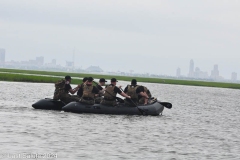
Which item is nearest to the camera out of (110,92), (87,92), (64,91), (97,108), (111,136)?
(111,136)

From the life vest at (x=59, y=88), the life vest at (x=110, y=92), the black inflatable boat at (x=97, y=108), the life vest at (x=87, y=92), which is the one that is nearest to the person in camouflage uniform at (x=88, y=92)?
the life vest at (x=87, y=92)

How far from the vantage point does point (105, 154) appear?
20984mm

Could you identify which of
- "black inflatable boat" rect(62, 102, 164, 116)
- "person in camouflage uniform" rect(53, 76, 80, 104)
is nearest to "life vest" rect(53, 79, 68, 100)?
"person in camouflage uniform" rect(53, 76, 80, 104)

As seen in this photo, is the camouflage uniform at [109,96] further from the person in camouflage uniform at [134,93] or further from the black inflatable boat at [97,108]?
the person in camouflage uniform at [134,93]

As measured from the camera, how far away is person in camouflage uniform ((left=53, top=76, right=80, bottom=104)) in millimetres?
34500

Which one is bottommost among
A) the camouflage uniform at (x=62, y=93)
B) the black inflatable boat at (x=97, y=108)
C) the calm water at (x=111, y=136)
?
the calm water at (x=111, y=136)

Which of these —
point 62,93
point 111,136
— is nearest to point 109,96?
point 62,93

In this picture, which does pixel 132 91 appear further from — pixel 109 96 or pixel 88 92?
pixel 88 92

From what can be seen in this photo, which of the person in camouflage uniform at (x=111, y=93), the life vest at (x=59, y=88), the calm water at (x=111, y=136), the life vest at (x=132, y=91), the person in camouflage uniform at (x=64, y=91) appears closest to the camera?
the calm water at (x=111, y=136)

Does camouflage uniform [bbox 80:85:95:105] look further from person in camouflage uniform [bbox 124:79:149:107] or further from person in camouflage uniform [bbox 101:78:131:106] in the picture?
person in camouflage uniform [bbox 124:79:149:107]

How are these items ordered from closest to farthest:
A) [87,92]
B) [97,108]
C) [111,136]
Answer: [111,136]
[87,92]
[97,108]

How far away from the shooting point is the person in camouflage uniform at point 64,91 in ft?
113

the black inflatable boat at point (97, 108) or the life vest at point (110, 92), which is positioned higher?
the life vest at point (110, 92)

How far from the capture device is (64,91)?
3497 centimetres
